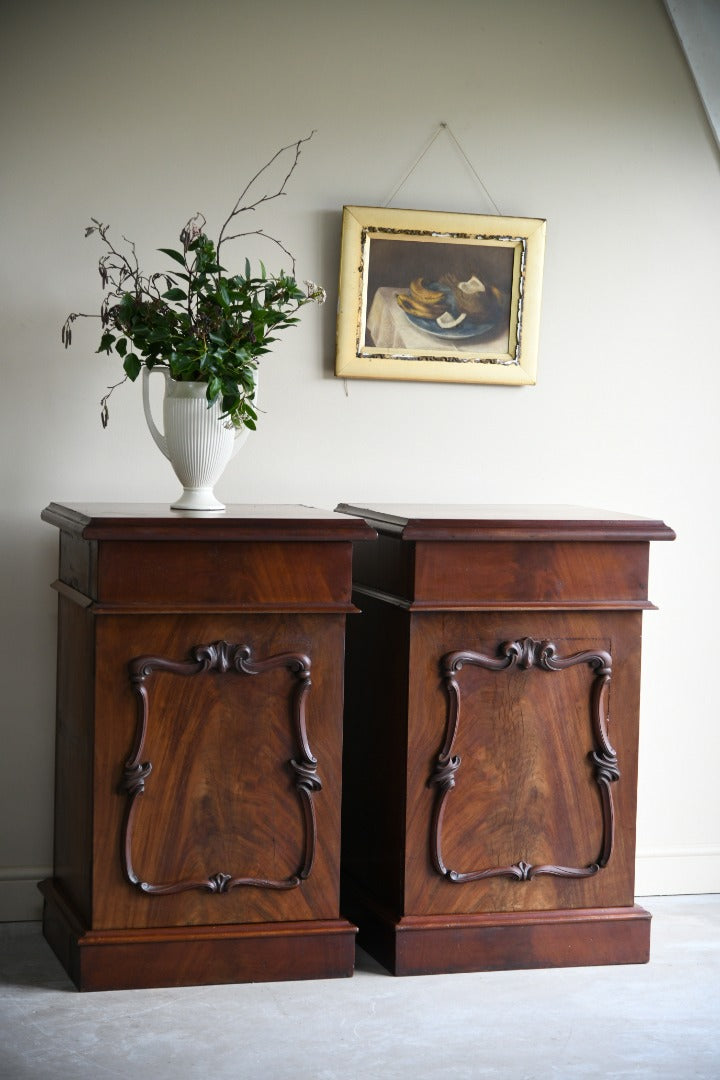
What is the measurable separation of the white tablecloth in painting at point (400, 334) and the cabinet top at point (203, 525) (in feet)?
2.38

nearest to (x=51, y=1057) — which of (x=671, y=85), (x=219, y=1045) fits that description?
(x=219, y=1045)

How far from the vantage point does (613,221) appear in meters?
3.72

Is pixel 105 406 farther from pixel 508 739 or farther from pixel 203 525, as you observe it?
pixel 508 739

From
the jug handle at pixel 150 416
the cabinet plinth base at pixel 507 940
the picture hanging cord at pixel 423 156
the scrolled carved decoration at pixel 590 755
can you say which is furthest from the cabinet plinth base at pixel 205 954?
the picture hanging cord at pixel 423 156

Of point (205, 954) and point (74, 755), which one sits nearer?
point (205, 954)

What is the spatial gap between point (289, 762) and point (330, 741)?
0.36 ft

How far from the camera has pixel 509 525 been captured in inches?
117

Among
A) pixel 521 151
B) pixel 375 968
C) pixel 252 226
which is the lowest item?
pixel 375 968

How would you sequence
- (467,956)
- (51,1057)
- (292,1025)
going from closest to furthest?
(51,1057) → (292,1025) → (467,956)

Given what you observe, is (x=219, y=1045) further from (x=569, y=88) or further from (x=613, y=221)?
(x=569, y=88)

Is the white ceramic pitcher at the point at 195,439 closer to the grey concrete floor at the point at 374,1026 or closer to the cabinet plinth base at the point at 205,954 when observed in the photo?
the cabinet plinth base at the point at 205,954

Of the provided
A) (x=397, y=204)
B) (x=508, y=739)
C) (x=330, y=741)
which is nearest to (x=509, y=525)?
(x=508, y=739)

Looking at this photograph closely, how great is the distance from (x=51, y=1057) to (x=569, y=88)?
9.36 feet

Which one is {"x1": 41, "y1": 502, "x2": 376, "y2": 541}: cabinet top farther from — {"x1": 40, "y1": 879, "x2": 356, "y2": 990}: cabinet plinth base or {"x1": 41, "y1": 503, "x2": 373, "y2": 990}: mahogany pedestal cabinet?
{"x1": 40, "y1": 879, "x2": 356, "y2": 990}: cabinet plinth base
